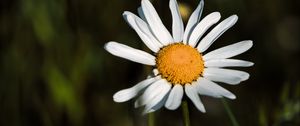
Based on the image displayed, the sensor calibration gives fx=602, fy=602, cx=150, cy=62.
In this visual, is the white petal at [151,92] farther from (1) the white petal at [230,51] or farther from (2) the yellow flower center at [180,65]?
(1) the white petal at [230,51]

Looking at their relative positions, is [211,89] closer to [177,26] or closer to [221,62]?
[221,62]

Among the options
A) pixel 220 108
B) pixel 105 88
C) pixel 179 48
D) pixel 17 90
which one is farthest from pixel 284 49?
pixel 179 48

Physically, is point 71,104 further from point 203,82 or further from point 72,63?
point 203,82

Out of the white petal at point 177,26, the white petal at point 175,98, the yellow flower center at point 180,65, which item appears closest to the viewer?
the white petal at point 175,98

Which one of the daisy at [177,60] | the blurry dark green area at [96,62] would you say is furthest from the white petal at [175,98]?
the blurry dark green area at [96,62]

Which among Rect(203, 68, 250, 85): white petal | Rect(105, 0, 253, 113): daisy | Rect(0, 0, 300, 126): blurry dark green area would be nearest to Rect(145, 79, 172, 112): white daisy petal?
Rect(105, 0, 253, 113): daisy

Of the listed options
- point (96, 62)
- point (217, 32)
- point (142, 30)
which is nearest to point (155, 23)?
point (142, 30)
